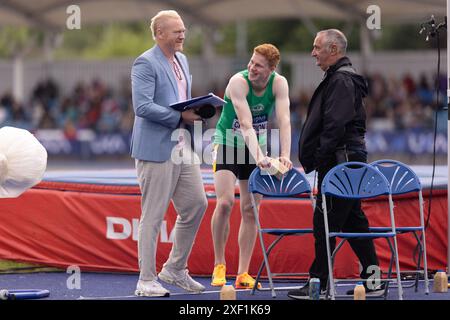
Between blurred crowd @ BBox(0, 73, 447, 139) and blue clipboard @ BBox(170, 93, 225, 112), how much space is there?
52.5ft

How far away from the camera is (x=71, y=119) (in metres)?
27.0

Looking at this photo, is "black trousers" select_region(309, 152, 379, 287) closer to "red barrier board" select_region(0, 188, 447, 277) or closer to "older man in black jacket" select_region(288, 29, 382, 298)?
"older man in black jacket" select_region(288, 29, 382, 298)

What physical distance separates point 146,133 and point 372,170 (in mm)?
1633

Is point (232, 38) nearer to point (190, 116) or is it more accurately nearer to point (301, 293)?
point (190, 116)

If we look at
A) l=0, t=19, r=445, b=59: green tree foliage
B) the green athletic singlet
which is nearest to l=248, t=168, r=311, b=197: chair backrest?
the green athletic singlet

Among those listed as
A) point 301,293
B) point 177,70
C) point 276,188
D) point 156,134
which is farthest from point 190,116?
point 301,293

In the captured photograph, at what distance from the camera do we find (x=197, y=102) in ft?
23.1

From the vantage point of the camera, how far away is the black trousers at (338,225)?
7.15 metres

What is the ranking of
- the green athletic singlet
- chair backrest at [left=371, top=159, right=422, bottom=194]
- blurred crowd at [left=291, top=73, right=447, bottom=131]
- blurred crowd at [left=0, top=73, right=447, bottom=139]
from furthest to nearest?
1. blurred crowd at [left=0, top=73, right=447, bottom=139]
2. blurred crowd at [left=291, top=73, right=447, bottom=131]
3. the green athletic singlet
4. chair backrest at [left=371, top=159, right=422, bottom=194]

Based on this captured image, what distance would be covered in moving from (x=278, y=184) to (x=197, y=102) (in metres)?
1.01

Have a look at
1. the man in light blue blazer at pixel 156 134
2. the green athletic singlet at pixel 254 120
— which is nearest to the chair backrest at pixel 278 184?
the green athletic singlet at pixel 254 120

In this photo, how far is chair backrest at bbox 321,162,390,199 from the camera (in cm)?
697

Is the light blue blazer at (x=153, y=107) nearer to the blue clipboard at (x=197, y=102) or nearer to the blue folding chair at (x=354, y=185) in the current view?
the blue clipboard at (x=197, y=102)

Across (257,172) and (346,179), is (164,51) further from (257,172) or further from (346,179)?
(346,179)
